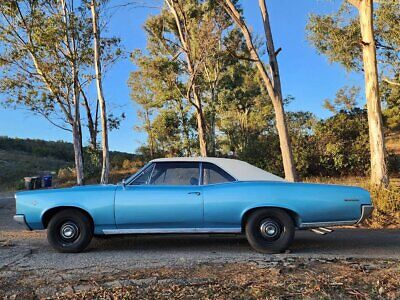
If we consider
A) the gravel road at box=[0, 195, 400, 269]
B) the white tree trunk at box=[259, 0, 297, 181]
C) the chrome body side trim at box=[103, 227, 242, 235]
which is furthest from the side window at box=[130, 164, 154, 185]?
the white tree trunk at box=[259, 0, 297, 181]

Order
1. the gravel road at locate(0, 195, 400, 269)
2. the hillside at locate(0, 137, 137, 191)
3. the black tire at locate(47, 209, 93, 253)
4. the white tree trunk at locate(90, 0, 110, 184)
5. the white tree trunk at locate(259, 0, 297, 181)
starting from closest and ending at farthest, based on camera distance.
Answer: the gravel road at locate(0, 195, 400, 269)
the black tire at locate(47, 209, 93, 253)
the white tree trunk at locate(259, 0, 297, 181)
the white tree trunk at locate(90, 0, 110, 184)
the hillside at locate(0, 137, 137, 191)

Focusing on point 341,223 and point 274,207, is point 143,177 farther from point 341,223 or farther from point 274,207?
point 341,223

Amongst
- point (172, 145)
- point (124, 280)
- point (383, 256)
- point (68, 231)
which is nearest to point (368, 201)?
point (383, 256)

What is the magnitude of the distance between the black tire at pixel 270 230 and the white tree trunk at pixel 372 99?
602 cm

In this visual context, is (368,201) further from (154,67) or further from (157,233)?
(154,67)

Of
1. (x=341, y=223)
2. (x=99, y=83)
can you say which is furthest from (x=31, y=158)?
(x=341, y=223)

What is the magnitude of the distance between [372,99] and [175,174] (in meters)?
7.40

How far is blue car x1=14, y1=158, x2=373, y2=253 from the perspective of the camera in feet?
21.3

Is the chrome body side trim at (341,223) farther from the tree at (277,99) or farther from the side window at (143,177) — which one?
the tree at (277,99)

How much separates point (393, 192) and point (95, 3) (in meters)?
16.6

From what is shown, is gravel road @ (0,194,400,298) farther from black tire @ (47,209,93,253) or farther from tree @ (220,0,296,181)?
tree @ (220,0,296,181)

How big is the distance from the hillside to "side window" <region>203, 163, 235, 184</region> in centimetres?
2257

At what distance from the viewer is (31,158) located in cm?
4338

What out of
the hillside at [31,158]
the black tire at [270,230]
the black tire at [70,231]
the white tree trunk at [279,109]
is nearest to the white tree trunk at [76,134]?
the hillside at [31,158]
